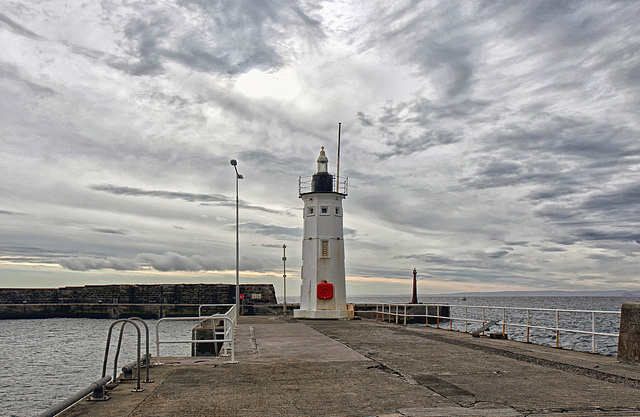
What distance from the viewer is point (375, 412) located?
6.79 metres

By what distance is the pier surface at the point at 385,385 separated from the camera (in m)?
6.95

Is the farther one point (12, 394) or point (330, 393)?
point (12, 394)

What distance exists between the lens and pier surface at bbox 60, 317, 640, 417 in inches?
273

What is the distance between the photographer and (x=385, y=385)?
342 inches

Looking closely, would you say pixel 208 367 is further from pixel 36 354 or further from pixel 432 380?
pixel 36 354

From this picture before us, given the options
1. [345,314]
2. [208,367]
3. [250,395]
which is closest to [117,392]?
[250,395]

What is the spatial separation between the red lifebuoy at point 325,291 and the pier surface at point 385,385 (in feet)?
48.0

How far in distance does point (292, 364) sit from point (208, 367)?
1.72 metres

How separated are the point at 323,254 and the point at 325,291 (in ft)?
6.45

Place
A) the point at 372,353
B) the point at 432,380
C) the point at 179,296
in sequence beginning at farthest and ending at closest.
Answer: the point at 179,296, the point at 372,353, the point at 432,380

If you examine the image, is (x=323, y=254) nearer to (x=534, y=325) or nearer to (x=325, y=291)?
(x=325, y=291)

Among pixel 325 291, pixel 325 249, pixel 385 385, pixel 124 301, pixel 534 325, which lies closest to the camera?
pixel 385 385

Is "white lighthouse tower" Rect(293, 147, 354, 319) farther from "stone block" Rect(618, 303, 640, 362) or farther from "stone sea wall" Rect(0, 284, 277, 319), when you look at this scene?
"stone sea wall" Rect(0, 284, 277, 319)

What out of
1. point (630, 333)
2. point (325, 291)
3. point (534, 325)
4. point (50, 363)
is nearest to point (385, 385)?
point (630, 333)
